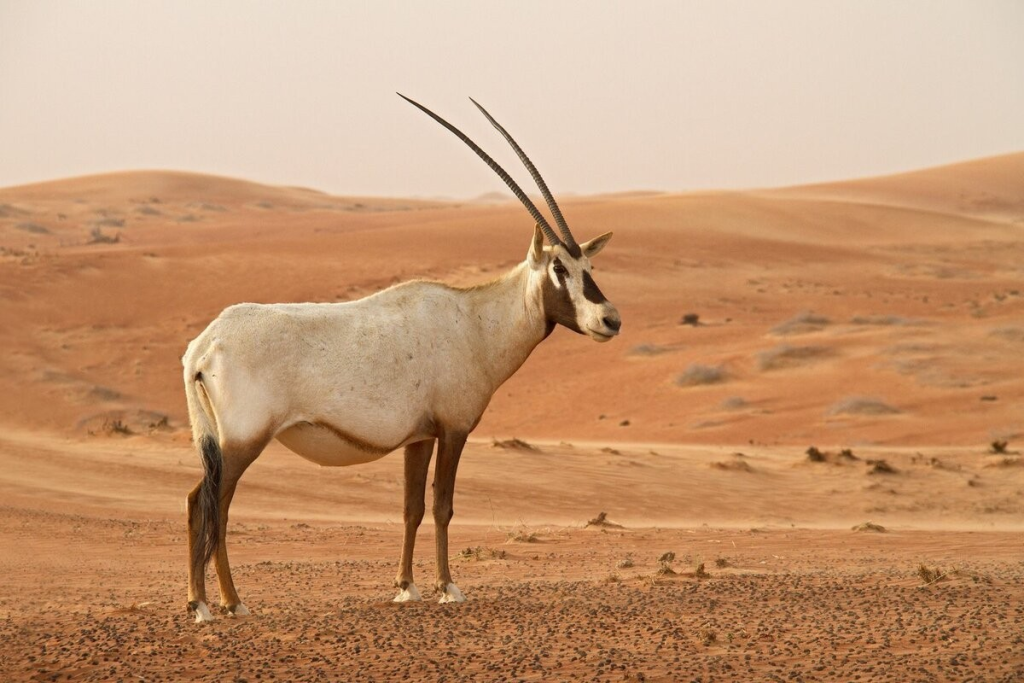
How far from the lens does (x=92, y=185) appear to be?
112062mm

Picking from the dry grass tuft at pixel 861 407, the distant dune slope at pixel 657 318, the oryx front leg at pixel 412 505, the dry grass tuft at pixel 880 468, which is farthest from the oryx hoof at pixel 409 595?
the dry grass tuft at pixel 861 407

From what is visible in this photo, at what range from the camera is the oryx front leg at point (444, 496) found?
8.83 metres

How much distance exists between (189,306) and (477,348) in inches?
1217

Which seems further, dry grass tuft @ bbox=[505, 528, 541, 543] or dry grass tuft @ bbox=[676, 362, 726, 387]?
dry grass tuft @ bbox=[676, 362, 726, 387]

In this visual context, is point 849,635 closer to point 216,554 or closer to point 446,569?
point 446,569

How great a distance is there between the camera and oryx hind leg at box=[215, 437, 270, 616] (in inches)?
323

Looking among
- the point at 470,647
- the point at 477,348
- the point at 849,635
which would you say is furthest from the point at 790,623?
the point at 477,348

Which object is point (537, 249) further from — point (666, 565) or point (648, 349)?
point (648, 349)

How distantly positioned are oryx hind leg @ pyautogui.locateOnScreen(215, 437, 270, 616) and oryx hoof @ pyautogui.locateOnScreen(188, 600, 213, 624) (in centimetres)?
19

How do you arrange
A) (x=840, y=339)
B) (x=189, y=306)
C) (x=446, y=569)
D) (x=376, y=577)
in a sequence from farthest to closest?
(x=189, y=306) < (x=840, y=339) < (x=376, y=577) < (x=446, y=569)

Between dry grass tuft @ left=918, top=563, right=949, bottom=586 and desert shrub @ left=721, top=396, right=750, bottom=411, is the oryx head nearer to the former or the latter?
dry grass tuft @ left=918, top=563, right=949, bottom=586

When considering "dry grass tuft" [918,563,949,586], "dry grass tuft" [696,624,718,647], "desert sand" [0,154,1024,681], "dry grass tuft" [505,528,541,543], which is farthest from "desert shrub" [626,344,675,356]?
"dry grass tuft" [696,624,718,647]

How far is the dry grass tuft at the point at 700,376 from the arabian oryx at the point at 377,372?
72.1ft

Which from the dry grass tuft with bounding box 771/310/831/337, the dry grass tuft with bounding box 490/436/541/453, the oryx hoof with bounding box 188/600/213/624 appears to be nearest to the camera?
the oryx hoof with bounding box 188/600/213/624
